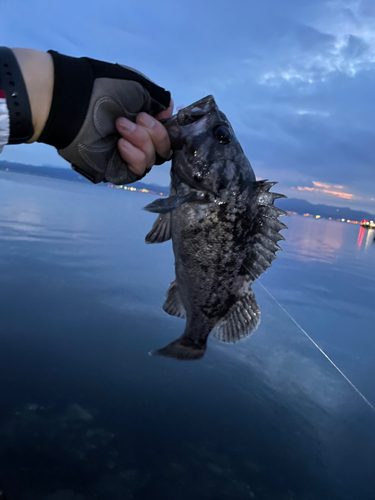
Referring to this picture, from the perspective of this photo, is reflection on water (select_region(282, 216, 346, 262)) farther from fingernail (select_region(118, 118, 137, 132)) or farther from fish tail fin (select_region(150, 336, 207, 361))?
fingernail (select_region(118, 118, 137, 132))

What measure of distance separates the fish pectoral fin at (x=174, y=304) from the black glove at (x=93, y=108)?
1130mm

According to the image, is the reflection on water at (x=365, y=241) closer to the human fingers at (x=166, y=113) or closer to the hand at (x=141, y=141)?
the human fingers at (x=166, y=113)

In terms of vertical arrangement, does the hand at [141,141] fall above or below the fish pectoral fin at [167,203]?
above

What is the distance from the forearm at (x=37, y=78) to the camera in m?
1.65

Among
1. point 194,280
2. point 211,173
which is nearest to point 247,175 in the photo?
point 211,173

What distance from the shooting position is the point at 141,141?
Result: 202cm

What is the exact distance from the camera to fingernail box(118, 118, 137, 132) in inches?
76.8

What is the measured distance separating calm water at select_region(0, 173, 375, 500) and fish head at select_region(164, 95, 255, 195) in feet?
7.64

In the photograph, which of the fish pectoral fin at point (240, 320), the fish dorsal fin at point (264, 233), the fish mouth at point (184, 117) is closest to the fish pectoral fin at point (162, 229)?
the fish mouth at point (184, 117)

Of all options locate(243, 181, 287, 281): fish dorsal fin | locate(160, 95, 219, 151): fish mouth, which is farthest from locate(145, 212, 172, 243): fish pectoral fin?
locate(243, 181, 287, 281): fish dorsal fin

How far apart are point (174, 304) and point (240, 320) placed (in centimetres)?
61

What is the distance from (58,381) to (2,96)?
9.30 feet

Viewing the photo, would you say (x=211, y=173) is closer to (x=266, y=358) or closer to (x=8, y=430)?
(x=8, y=430)

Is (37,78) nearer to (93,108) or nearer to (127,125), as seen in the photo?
(93,108)
